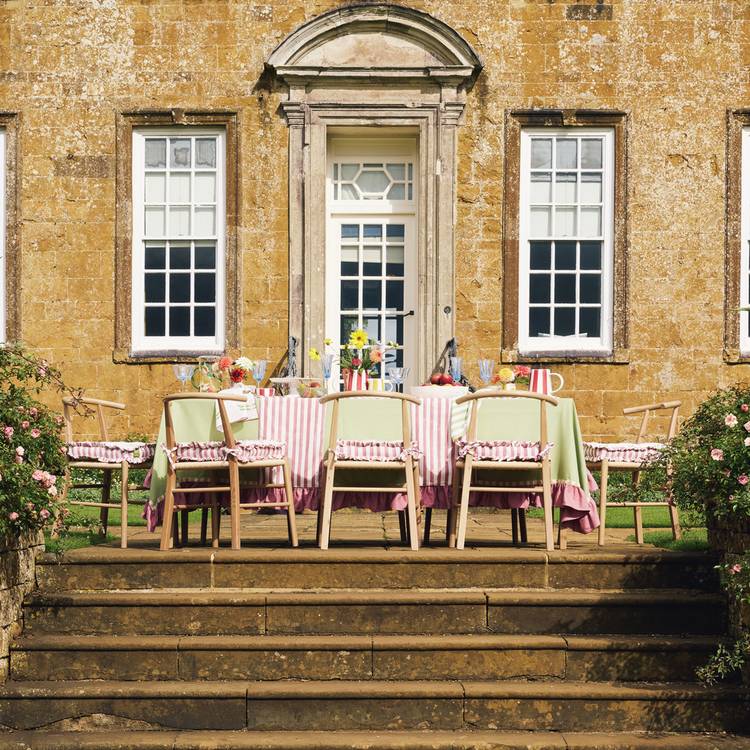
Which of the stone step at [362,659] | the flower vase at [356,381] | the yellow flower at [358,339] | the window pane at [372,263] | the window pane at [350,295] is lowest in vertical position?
the stone step at [362,659]

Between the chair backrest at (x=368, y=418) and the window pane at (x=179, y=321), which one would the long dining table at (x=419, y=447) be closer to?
the chair backrest at (x=368, y=418)

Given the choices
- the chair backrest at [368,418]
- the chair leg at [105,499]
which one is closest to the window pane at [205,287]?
the chair leg at [105,499]

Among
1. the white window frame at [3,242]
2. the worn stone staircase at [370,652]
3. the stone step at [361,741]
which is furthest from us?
the white window frame at [3,242]

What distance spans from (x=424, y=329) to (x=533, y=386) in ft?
14.2

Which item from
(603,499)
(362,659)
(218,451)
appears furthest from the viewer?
(603,499)

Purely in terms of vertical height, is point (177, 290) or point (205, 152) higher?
point (205, 152)

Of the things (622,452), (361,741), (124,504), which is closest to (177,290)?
(124,504)

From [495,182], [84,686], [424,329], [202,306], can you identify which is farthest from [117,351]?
[84,686]

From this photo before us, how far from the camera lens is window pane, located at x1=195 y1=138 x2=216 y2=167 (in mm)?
11297

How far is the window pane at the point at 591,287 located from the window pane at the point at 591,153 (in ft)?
3.02

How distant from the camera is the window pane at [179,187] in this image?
11.3 metres

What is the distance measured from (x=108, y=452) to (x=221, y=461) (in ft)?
2.81

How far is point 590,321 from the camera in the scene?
A: 1130 centimetres

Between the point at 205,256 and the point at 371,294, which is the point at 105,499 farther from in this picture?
the point at 371,294
